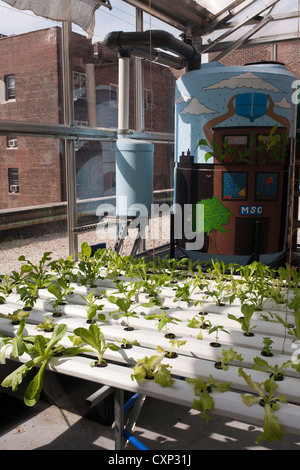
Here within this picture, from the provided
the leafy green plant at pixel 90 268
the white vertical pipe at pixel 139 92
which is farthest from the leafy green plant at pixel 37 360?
the white vertical pipe at pixel 139 92

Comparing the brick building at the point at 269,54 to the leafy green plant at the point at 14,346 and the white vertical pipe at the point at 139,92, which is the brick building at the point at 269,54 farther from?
the leafy green plant at the point at 14,346

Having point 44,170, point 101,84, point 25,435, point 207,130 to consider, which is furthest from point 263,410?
point 101,84

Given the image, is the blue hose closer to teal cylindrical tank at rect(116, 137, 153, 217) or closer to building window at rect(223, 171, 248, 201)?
building window at rect(223, 171, 248, 201)

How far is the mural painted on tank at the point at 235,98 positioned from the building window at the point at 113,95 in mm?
1227

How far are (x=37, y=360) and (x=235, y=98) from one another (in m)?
2.79

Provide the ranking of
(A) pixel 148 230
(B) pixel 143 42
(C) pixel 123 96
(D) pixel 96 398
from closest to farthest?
1. (D) pixel 96 398
2. (B) pixel 143 42
3. (C) pixel 123 96
4. (A) pixel 148 230

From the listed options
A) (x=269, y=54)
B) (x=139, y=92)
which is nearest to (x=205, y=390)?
(x=139, y=92)

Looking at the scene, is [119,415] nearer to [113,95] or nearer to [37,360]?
[37,360]

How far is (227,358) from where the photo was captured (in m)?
1.66

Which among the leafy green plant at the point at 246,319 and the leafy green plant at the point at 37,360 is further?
the leafy green plant at the point at 246,319

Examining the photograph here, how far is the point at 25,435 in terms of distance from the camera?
2.34 metres

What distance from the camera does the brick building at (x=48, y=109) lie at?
11.6 feet

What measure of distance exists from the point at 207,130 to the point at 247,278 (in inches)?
63.2

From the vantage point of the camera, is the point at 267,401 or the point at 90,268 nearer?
the point at 267,401
